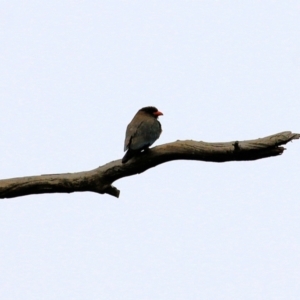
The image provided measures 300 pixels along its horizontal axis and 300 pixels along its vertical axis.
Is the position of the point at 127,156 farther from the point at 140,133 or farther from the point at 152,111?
the point at 152,111

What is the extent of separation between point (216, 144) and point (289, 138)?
691 mm

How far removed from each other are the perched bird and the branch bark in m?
0.08

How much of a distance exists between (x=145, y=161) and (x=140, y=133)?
0.28m

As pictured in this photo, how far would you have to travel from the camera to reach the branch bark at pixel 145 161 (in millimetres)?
4625

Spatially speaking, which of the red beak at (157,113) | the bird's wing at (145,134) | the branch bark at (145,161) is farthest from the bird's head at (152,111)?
the branch bark at (145,161)

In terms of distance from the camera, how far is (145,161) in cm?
470

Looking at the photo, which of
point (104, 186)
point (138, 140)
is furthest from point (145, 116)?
point (104, 186)

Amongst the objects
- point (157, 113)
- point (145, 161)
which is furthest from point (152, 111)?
point (145, 161)

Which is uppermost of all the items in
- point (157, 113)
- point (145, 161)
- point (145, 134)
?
point (157, 113)

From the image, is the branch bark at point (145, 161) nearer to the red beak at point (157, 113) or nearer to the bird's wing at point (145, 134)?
the bird's wing at point (145, 134)

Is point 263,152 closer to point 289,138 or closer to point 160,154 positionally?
point 289,138

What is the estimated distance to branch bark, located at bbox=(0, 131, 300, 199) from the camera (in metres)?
4.62

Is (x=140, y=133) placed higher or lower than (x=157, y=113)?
lower

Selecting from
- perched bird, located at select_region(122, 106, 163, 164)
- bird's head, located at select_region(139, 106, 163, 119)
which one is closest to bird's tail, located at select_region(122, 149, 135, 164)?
perched bird, located at select_region(122, 106, 163, 164)
